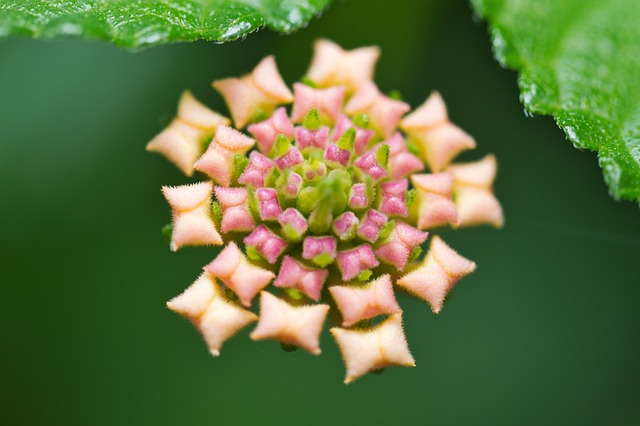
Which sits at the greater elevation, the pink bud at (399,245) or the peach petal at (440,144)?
the peach petal at (440,144)

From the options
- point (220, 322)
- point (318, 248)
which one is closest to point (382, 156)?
point (318, 248)

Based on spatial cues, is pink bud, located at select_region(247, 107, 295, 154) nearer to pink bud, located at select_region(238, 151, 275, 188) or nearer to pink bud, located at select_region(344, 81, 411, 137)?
pink bud, located at select_region(238, 151, 275, 188)

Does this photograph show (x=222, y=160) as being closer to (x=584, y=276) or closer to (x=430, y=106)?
(x=430, y=106)

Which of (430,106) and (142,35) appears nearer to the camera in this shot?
(142,35)

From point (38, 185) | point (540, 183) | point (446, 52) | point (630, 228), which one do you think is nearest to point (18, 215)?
point (38, 185)

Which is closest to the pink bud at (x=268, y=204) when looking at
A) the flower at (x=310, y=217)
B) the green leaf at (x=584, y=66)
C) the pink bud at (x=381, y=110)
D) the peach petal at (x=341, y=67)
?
the flower at (x=310, y=217)

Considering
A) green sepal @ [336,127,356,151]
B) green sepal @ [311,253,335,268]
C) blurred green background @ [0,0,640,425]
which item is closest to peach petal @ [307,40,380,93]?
green sepal @ [336,127,356,151]

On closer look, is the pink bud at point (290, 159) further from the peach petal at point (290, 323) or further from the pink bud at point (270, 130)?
the peach petal at point (290, 323)
